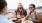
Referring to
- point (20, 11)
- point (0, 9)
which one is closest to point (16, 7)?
point (20, 11)

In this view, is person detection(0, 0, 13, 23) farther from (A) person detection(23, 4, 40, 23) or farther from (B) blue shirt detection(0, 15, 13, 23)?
(A) person detection(23, 4, 40, 23)

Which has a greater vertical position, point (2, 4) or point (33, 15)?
point (2, 4)

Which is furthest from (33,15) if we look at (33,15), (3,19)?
(3,19)

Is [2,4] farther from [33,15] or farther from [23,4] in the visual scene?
[33,15]

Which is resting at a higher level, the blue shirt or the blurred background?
the blurred background

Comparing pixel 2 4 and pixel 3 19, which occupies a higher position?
pixel 2 4

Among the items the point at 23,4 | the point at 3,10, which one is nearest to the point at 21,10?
the point at 23,4

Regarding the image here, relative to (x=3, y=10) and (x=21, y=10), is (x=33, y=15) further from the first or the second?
(x=3, y=10)

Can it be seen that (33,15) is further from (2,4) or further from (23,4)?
(2,4)

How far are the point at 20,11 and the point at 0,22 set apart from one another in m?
0.24

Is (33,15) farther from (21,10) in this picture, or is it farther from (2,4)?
(2,4)

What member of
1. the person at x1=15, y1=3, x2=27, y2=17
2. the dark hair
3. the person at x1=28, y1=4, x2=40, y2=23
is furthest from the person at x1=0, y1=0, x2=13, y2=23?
the person at x1=28, y1=4, x2=40, y2=23

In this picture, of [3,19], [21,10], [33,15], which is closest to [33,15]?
[33,15]

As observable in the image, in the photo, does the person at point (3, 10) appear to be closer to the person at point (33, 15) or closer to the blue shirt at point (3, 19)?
the blue shirt at point (3, 19)
